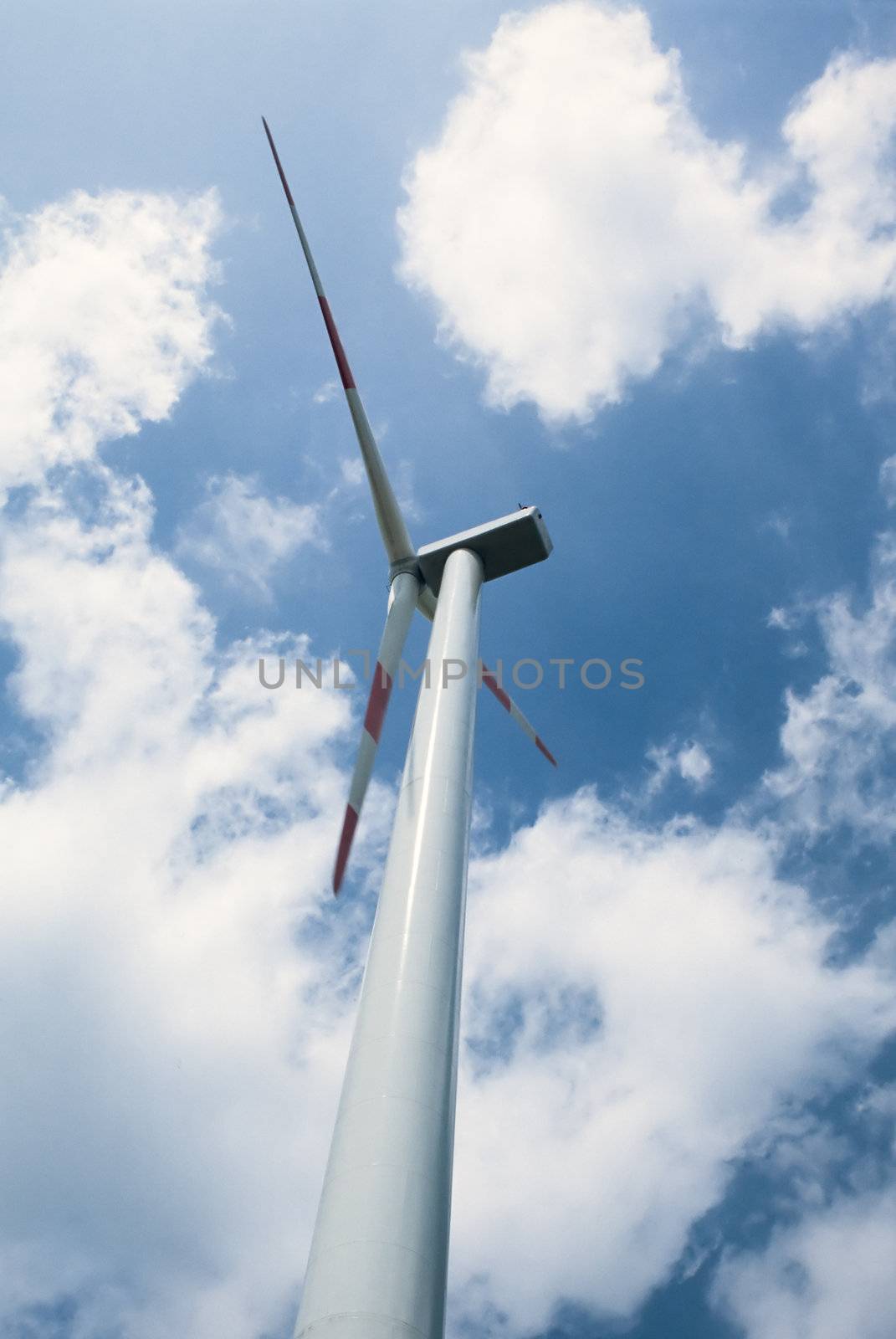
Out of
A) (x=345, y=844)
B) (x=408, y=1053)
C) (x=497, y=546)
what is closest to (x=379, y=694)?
(x=345, y=844)

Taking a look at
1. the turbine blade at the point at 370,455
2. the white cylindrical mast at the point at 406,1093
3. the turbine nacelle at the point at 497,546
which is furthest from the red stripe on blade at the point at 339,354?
the white cylindrical mast at the point at 406,1093

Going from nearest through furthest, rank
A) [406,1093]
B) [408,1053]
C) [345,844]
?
1. [406,1093]
2. [408,1053]
3. [345,844]

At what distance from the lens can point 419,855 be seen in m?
14.9

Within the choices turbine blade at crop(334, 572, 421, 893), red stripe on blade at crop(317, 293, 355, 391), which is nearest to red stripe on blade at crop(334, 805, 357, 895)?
turbine blade at crop(334, 572, 421, 893)

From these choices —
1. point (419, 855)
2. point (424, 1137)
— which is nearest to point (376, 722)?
point (419, 855)

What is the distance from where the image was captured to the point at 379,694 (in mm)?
21094

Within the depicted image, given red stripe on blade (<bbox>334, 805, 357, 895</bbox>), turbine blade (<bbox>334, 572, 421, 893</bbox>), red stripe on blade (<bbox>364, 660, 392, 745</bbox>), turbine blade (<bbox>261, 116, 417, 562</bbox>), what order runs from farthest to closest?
turbine blade (<bbox>261, 116, 417, 562</bbox>) → red stripe on blade (<bbox>364, 660, 392, 745</bbox>) → turbine blade (<bbox>334, 572, 421, 893</bbox>) → red stripe on blade (<bbox>334, 805, 357, 895</bbox>)

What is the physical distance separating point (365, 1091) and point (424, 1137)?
0.98m

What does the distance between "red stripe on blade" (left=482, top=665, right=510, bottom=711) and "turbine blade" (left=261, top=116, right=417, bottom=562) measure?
5009 millimetres

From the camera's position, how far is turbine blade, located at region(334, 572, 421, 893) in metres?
17.6

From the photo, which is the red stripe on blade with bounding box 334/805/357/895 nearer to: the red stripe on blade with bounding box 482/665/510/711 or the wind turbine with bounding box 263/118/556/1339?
the wind turbine with bounding box 263/118/556/1339

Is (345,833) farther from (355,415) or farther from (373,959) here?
(355,415)

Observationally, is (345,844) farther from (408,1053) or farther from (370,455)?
(370,455)

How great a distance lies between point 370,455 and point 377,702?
892cm
